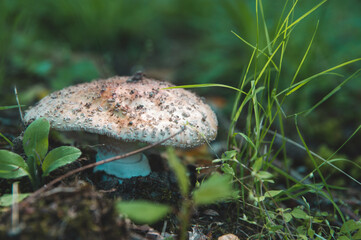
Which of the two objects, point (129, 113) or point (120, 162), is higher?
point (129, 113)

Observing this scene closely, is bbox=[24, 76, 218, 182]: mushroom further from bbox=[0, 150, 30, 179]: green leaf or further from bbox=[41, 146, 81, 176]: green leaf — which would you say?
bbox=[0, 150, 30, 179]: green leaf

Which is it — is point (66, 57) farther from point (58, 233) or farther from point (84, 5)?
point (58, 233)

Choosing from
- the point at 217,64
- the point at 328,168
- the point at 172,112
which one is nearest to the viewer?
the point at 172,112

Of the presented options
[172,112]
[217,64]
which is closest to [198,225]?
[172,112]

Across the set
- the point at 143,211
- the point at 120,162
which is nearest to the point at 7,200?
the point at 143,211

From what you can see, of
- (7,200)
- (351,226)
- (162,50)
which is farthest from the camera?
(162,50)

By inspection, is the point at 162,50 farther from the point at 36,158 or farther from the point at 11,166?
the point at 11,166

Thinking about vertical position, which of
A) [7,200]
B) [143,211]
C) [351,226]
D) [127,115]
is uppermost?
[127,115]
